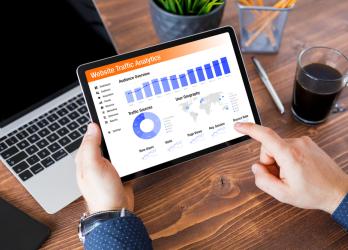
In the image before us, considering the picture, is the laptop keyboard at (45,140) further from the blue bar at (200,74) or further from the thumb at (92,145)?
the blue bar at (200,74)

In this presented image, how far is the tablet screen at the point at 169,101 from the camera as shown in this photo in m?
0.71

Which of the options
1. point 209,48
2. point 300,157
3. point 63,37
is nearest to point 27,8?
point 63,37

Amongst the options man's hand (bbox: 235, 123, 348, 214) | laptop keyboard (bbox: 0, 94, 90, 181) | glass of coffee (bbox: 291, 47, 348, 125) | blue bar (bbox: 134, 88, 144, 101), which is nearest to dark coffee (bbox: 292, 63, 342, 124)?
glass of coffee (bbox: 291, 47, 348, 125)

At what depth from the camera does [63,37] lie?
83 centimetres

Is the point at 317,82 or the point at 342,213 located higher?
the point at 317,82

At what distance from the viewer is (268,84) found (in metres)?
0.88

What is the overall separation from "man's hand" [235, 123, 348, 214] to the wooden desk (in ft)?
0.14

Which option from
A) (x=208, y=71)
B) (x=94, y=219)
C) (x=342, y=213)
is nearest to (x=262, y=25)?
(x=208, y=71)

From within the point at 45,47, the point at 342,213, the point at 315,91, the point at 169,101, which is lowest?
the point at 342,213

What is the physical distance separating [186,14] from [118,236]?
477mm

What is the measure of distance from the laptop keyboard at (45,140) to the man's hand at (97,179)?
4.8 inches

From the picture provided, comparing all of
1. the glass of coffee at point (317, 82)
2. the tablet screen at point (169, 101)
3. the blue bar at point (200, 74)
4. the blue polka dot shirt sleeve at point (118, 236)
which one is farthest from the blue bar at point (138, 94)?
the glass of coffee at point (317, 82)

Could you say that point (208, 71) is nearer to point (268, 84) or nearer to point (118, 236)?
point (268, 84)

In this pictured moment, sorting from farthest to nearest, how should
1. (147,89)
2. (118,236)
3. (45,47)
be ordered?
(45,47) → (147,89) → (118,236)
